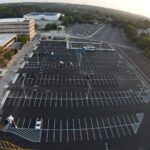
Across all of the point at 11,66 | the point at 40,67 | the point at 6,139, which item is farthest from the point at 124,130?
the point at 11,66

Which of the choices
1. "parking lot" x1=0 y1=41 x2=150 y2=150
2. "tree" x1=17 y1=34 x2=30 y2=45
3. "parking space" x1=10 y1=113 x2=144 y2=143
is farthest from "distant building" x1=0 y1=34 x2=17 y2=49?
"parking space" x1=10 y1=113 x2=144 y2=143

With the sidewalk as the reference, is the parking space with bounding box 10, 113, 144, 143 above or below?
below

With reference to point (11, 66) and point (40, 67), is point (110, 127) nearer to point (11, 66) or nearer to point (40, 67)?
point (40, 67)

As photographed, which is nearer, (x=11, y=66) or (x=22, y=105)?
(x=22, y=105)

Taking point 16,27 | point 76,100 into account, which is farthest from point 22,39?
point 76,100

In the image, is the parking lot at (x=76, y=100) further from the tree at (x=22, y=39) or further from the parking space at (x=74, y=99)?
the tree at (x=22, y=39)

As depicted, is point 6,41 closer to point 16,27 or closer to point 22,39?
point 22,39

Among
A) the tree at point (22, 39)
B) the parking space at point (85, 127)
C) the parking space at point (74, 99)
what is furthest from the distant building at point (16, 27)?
the parking space at point (85, 127)

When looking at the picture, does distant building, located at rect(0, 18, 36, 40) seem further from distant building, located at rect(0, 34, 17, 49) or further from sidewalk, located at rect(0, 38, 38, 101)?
distant building, located at rect(0, 34, 17, 49)
